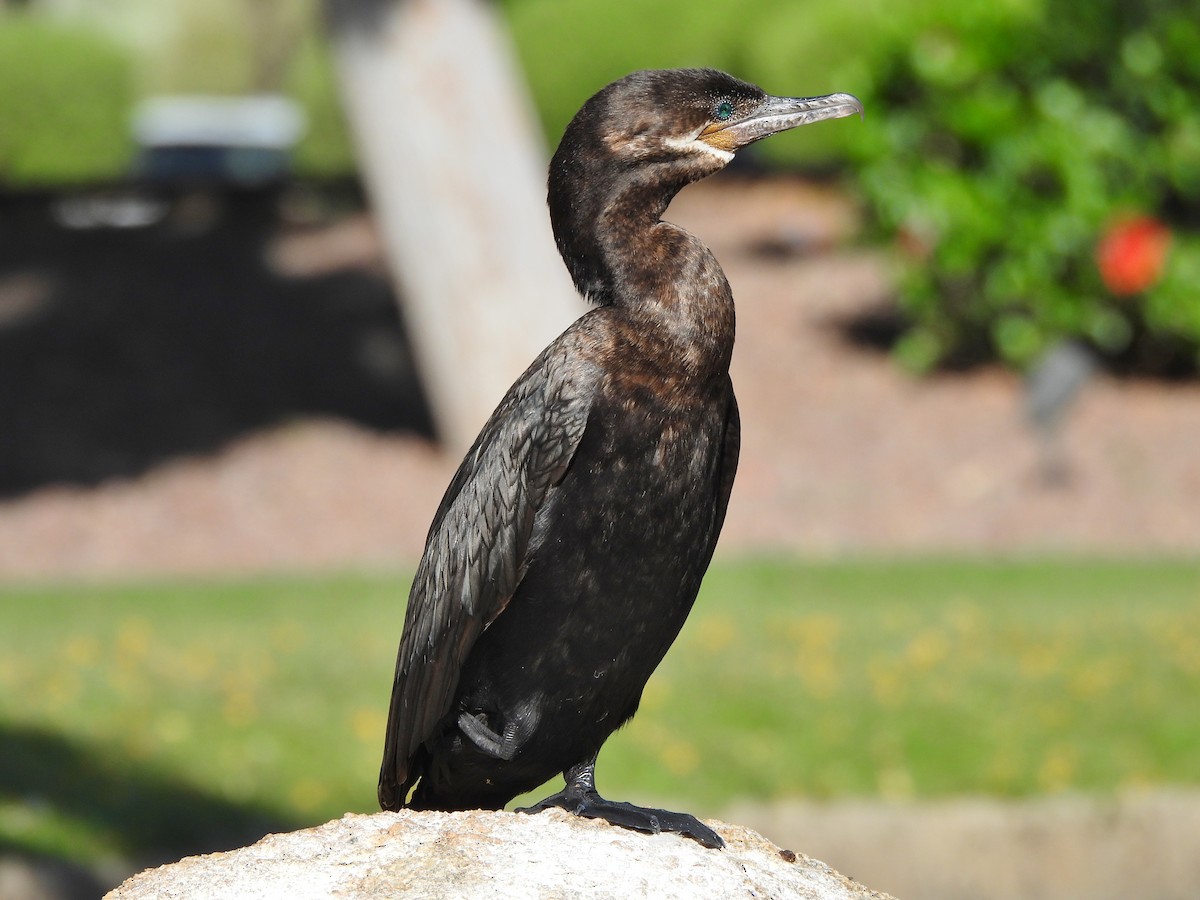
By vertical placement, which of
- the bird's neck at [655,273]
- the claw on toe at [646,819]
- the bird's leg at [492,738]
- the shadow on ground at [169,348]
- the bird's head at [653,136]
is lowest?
the claw on toe at [646,819]

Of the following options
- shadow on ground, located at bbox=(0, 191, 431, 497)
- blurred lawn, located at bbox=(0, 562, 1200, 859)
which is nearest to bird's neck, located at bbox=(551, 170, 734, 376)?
blurred lawn, located at bbox=(0, 562, 1200, 859)

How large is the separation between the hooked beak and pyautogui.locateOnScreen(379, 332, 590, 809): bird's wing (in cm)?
53

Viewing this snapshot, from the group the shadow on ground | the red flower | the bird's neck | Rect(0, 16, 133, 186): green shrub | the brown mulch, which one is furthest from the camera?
Rect(0, 16, 133, 186): green shrub

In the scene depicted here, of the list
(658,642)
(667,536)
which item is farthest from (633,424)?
(658,642)

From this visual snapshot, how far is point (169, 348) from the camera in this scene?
15430mm

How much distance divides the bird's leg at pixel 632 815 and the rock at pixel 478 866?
21 millimetres

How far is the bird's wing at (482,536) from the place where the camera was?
338 cm

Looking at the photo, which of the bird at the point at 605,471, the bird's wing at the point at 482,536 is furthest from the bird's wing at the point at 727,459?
the bird's wing at the point at 482,536

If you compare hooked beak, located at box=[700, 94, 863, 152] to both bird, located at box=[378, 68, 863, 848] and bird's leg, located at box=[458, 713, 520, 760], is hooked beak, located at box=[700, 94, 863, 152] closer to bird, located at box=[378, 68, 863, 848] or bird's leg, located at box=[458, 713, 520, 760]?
bird, located at box=[378, 68, 863, 848]

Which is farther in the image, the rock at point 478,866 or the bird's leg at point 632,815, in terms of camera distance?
the bird's leg at point 632,815

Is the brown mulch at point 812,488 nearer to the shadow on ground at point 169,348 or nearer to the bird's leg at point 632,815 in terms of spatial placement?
the shadow on ground at point 169,348

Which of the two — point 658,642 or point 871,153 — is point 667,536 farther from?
point 871,153

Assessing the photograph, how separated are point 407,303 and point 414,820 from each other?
365 inches

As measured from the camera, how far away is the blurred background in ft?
22.4
